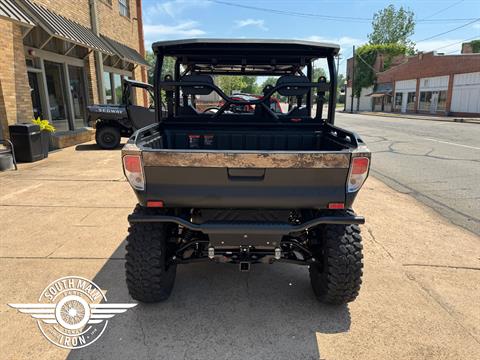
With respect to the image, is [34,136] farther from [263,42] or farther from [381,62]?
[381,62]

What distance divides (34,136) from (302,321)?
332 inches

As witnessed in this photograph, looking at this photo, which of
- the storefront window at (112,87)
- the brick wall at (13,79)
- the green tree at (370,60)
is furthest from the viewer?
the green tree at (370,60)

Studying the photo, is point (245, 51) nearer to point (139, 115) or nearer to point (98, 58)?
point (139, 115)

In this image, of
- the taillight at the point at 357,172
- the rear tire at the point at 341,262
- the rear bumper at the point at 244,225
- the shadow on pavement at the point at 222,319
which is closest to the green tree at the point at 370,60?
the shadow on pavement at the point at 222,319

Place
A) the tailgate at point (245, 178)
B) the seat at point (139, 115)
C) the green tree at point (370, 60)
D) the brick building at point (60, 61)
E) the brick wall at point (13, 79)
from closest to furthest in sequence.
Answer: the tailgate at point (245, 178) < the brick wall at point (13, 79) < the brick building at point (60, 61) < the seat at point (139, 115) < the green tree at point (370, 60)

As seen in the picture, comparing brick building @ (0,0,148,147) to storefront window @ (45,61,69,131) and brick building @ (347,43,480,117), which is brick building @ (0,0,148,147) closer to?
storefront window @ (45,61,69,131)

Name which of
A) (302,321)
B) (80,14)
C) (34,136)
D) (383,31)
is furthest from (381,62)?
(302,321)

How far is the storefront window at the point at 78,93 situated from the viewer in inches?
518

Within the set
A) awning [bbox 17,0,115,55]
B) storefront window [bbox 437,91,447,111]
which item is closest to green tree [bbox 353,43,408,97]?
storefront window [bbox 437,91,447,111]

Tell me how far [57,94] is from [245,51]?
1085 centimetres

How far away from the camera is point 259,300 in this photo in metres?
3.18

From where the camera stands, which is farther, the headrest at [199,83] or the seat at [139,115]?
the seat at [139,115]

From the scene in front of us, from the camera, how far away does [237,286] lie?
11.1 ft

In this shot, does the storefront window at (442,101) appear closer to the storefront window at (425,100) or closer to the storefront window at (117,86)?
the storefront window at (425,100)
